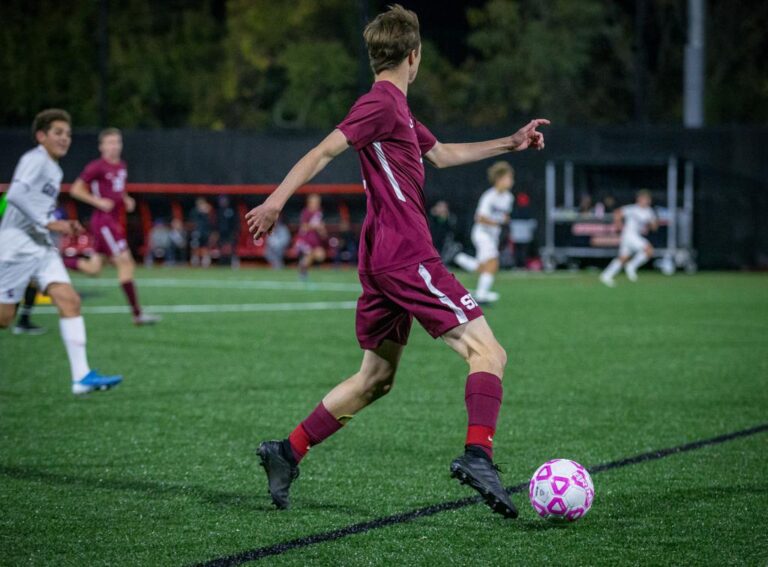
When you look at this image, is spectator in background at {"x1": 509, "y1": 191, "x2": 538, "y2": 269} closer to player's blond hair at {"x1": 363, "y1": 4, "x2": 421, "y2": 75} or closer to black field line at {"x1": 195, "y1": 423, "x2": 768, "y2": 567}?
black field line at {"x1": 195, "y1": 423, "x2": 768, "y2": 567}

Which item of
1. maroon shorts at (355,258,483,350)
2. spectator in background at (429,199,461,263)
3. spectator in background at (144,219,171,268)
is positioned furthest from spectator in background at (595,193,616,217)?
maroon shorts at (355,258,483,350)

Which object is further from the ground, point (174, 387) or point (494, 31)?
point (494, 31)

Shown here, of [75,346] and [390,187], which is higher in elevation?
[390,187]

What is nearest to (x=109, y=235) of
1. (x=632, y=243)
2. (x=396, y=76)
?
(x=396, y=76)

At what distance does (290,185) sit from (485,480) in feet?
4.82

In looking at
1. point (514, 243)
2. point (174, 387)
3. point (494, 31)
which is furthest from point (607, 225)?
point (494, 31)

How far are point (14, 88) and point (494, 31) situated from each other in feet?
70.4

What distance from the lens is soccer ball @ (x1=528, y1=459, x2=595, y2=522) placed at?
5.05 meters

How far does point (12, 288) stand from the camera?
8.27 meters

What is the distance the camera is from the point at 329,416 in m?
5.55

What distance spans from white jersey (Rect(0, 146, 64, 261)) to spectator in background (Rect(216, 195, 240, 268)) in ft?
68.5

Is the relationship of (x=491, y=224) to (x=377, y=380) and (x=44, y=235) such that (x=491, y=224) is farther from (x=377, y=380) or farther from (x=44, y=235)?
(x=377, y=380)

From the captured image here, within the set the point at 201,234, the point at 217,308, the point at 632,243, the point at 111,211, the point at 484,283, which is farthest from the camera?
the point at 201,234

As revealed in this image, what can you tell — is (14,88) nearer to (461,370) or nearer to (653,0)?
(653,0)
